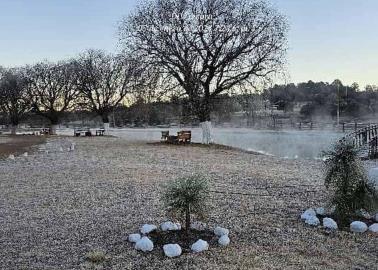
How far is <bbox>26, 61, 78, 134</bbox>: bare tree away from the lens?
53875 millimetres

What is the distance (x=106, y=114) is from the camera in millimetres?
52312

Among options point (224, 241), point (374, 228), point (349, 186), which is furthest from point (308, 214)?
point (224, 241)

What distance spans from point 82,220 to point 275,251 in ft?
10.4

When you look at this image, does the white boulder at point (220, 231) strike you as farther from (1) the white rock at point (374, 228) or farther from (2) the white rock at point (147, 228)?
(1) the white rock at point (374, 228)

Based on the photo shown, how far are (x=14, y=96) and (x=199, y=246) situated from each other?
172 ft

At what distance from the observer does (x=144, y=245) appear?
5879 millimetres

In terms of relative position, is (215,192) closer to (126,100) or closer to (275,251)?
(275,251)

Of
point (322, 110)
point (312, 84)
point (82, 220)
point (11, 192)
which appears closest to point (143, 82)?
point (11, 192)

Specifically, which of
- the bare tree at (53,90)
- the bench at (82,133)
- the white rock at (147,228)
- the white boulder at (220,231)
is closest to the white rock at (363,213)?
the white boulder at (220,231)

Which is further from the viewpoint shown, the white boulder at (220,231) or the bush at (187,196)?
the white boulder at (220,231)

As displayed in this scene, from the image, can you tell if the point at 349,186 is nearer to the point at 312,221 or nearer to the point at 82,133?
the point at 312,221

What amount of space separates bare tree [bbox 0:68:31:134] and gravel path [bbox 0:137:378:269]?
140 feet

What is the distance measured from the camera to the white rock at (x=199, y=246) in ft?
18.9

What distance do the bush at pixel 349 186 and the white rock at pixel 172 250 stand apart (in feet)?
8.97
